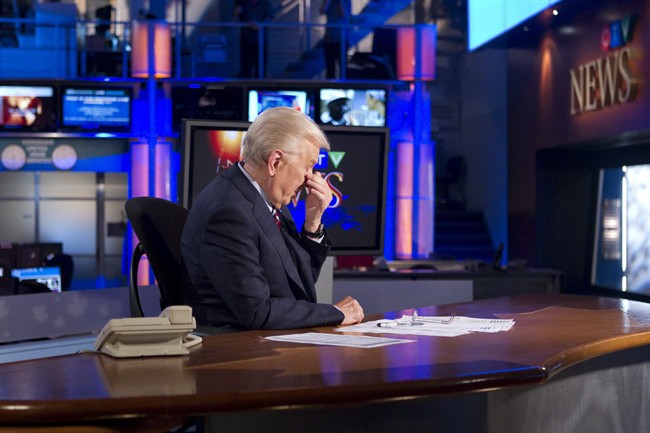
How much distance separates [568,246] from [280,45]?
5.66 meters

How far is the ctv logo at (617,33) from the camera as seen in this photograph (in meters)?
7.24

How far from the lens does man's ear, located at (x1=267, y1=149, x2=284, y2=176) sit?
2.39 m

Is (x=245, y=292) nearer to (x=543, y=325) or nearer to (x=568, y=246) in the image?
(x=543, y=325)

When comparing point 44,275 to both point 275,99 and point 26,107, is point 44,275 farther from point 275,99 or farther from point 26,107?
point 275,99

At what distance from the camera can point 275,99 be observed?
9859mm

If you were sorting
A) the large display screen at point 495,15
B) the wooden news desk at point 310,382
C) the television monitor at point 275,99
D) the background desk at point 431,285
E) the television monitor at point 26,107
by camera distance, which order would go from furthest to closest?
the television monitor at point 26,107 < the television monitor at point 275,99 < the large display screen at point 495,15 < the background desk at point 431,285 < the wooden news desk at point 310,382

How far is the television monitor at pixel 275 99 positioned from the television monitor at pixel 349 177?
5976mm

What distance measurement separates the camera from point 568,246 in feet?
30.4

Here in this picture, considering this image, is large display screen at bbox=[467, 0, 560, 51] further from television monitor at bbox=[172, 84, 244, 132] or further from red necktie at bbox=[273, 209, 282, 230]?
red necktie at bbox=[273, 209, 282, 230]

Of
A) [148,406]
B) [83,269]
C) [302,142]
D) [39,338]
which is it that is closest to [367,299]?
Answer: [39,338]

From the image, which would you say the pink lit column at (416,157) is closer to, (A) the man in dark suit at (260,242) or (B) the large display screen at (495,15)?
(B) the large display screen at (495,15)

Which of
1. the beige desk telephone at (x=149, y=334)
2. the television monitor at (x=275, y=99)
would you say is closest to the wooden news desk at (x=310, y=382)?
the beige desk telephone at (x=149, y=334)

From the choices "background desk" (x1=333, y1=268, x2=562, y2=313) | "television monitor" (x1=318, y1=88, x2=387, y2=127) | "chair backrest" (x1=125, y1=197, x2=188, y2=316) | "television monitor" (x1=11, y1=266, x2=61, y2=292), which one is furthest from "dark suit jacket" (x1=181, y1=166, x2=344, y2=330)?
"television monitor" (x1=318, y1=88, x2=387, y2=127)

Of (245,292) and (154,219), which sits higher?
(154,219)
